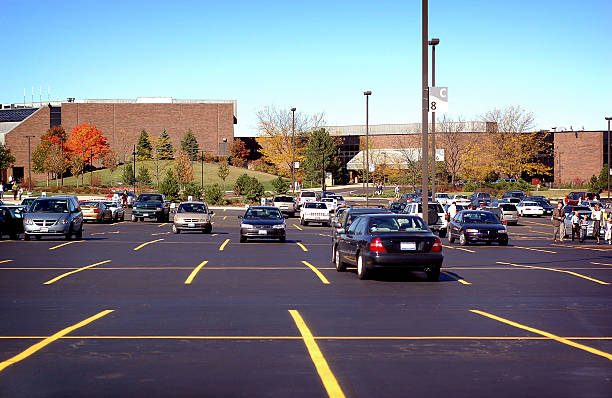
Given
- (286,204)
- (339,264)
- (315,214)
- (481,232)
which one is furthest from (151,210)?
Answer: (339,264)

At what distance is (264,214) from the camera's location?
33.8 m

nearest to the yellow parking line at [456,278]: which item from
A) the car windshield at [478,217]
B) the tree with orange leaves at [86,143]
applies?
the car windshield at [478,217]

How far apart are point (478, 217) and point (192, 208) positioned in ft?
48.4

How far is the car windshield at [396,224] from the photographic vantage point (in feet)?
60.8

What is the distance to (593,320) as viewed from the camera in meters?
12.4

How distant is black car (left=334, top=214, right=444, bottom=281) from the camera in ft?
58.1

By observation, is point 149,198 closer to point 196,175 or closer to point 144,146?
point 196,175

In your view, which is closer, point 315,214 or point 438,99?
point 438,99

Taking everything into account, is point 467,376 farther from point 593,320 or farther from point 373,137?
point 373,137

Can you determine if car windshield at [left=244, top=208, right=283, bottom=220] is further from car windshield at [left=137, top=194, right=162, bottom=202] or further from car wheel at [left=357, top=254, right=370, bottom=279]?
car windshield at [left=137, top=194, right=162, bottom=202]

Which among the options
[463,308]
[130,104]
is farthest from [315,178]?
[463,308]

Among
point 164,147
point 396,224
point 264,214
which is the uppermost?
point 164,147

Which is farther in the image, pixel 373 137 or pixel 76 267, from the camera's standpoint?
pixel 373 137

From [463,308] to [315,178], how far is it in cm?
10612
